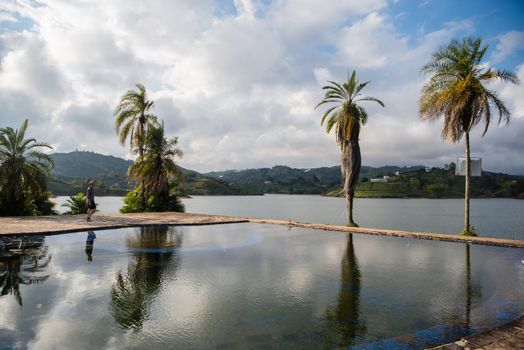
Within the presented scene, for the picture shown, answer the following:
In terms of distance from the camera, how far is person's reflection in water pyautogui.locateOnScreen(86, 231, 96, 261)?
12.4 m

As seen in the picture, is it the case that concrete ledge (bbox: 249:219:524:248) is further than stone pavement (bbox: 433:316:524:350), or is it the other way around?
concrete ledge (bbox: 249:219:524:248)

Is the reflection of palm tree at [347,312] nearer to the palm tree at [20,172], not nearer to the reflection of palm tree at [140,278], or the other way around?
the reflection of palm tree at [140,278]

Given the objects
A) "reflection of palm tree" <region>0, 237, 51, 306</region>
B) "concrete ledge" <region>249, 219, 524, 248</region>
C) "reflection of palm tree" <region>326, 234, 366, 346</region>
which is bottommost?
"reflection of palm tree" <region>0, 237, 51, 306</region>

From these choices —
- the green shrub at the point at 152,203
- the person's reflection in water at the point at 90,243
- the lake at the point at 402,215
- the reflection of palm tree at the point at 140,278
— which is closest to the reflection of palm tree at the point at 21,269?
the person's reflection in water at the point at 90,243

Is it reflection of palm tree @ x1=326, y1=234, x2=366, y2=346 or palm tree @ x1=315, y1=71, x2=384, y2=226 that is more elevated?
palm tree @ x1=315, y1=71, x2=384, y2=226

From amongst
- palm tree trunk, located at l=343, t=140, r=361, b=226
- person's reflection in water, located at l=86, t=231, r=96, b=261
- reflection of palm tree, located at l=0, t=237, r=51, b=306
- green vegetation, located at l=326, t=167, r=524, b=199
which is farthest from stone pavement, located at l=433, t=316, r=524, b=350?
green vegetation, located at l=326, t=167, r=524, b=199

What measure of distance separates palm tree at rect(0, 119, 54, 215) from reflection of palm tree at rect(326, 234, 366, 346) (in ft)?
79.0

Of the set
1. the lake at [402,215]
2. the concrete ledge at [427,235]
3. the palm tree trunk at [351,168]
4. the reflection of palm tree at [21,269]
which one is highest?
the palm tree trunk at [351,168]

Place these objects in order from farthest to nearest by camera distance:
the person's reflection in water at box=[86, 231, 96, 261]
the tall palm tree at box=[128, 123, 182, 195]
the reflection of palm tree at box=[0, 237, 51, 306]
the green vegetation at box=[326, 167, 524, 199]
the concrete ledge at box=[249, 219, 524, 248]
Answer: the green vegetation at box=[326, 167, 524, 199] < the tall palm tree at box=[128, 123, 182, 195] < the concrete ledge at box=[249, 219, 524, 248] < the person's reflection in water at box=[86, 231, 96, 261] < the reflection of palm tree at box=[0, 237, 51, 306]

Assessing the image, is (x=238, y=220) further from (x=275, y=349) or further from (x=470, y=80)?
(x=275, y=349)

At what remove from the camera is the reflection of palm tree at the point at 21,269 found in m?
8.82

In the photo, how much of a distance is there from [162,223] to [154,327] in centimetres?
1517

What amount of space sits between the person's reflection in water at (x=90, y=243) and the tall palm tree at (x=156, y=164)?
13.8m

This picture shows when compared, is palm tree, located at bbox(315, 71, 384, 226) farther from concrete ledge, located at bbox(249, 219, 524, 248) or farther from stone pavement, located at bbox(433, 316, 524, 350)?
stone pavement, located at bbox(433, 316, 524, 350)
